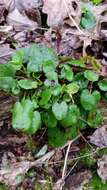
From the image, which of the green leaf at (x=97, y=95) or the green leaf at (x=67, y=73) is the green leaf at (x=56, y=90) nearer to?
the green leaf at (x=67, y=73)

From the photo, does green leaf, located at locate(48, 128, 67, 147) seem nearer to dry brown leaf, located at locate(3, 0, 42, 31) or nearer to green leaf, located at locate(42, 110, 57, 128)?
green leaf, located at locate(42, 110, 57, 128)

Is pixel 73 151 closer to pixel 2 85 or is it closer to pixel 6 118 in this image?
pixel 6 118

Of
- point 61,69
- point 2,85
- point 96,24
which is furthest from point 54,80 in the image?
point 96,24

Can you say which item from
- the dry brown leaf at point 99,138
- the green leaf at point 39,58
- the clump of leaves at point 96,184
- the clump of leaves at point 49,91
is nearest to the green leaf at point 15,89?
the clump of leaves at point 49,91

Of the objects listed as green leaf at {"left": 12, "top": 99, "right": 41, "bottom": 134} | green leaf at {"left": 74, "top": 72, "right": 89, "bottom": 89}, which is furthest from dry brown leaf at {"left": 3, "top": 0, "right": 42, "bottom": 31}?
green leaf at {"left": 12, "top": 99, "right": 41, "bottom": 134}

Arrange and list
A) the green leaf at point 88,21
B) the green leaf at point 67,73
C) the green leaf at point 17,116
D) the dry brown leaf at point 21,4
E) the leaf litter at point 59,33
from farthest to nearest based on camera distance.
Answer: the dry brown leaf at point 21,4 < the green leaf at point 88,21 < the leaf litter at point 59,33 < the green leaf at point 67,73 < the green leaf at point 17,116

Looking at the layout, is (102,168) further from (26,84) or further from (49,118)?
(26,84)
